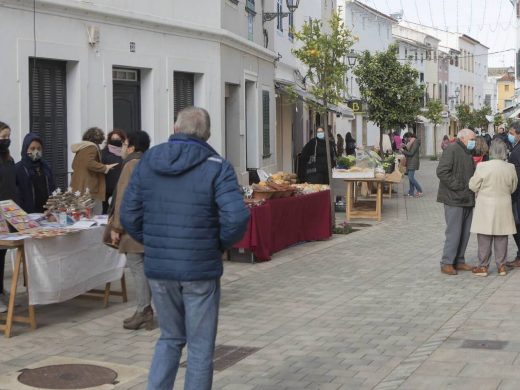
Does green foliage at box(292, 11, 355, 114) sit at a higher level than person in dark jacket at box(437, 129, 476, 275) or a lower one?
higher

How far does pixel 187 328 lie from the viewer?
16.6 ft

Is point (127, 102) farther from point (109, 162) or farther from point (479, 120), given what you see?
point (479, 120)

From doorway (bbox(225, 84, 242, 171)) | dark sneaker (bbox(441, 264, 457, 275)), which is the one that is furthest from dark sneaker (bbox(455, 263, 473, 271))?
doorway (bbox(225, 84, 242, 171))

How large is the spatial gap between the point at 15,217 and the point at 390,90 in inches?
786

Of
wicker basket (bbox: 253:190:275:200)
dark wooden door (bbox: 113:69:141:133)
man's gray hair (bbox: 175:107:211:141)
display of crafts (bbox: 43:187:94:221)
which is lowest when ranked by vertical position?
wicker basket (bbox: 253:190:275:200)

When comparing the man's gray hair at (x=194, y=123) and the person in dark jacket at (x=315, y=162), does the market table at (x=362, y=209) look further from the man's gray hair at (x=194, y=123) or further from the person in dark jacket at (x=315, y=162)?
the man's gray hair at (x=194, y=123)

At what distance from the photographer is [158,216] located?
4992mm

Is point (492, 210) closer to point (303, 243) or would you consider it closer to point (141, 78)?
point (303, 243)

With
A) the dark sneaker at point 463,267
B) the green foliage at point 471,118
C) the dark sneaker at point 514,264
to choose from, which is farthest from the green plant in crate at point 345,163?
the green foliage at point 471,118

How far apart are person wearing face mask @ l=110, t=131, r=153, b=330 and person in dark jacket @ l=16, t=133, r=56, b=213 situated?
1625mm

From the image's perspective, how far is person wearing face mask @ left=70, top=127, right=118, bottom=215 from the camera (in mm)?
11492

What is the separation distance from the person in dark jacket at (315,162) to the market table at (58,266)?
10.4m

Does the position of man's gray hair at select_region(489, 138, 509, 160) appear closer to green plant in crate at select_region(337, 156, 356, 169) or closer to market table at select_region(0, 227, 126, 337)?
market table at select_region(0, 227, 126, 337)

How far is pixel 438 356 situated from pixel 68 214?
147 inches
